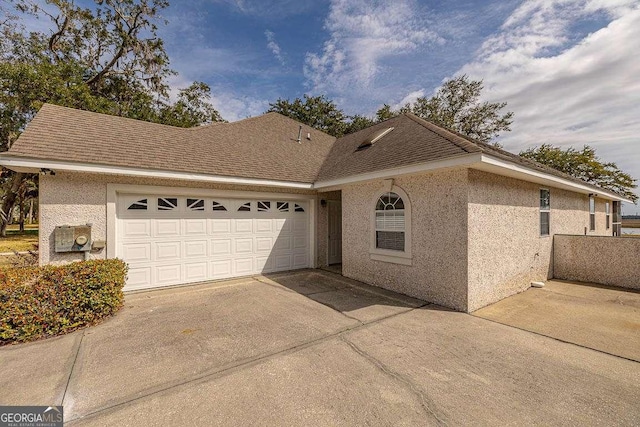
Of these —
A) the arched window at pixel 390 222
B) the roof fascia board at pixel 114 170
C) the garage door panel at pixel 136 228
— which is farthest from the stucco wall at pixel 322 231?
the garage door panel at pixel 136 228

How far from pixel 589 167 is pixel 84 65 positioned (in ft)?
134

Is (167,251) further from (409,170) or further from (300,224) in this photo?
(409,170)

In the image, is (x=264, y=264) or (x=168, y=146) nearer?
(x=168, y=146)

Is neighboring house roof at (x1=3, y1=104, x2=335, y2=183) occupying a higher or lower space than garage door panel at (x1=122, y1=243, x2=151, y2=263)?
higher

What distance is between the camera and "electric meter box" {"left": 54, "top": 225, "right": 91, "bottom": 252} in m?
5.54

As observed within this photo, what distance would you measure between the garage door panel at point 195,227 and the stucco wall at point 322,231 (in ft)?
12.8

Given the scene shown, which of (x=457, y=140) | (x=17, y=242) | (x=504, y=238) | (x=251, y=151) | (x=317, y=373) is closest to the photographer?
(x=317, y=373)

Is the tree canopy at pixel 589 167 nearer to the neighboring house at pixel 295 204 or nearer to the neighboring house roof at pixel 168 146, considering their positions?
the neighboring house at pixel 295 204

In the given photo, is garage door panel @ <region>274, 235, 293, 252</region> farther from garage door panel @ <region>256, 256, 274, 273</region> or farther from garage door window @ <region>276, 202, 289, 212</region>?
garage door window @ <region>276, 202, 289, 212</region>

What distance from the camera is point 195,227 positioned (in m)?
7.37

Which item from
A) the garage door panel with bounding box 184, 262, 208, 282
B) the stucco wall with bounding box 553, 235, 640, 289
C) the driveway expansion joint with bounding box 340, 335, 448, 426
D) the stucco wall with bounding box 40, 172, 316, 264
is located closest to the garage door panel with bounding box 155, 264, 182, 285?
the garage door panel with bounding box 184, 262, 208, 282

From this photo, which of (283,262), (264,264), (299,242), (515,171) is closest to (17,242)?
(264,264)

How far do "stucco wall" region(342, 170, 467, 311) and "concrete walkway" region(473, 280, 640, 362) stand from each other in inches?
33.5

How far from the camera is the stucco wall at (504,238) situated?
215 inches
